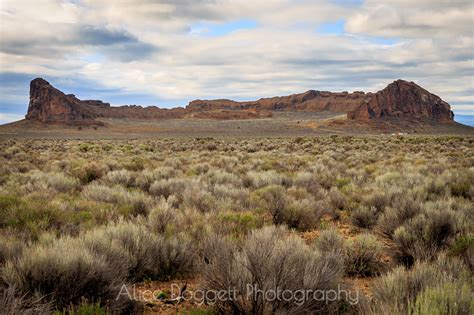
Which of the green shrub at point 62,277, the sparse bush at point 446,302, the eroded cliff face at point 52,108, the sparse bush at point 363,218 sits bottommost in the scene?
the sparse bush at point 363,218

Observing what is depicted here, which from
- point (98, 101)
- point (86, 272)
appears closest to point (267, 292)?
point (86, 272)

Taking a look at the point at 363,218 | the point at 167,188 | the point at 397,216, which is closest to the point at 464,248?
the point at 397,216

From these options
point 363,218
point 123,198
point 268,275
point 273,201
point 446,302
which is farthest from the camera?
point 123,198

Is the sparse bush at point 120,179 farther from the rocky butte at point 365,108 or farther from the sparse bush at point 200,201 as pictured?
the rocky butte at point 365,108

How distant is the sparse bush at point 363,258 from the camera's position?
4.81 metres

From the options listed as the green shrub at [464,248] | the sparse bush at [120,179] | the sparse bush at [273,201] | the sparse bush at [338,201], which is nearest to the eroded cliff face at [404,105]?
the sparse bush at [120,179]

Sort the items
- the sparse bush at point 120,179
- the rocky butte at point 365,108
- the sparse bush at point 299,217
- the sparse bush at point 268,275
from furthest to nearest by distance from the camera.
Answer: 1. the rocky butte at point 365,108
2. the sparse bush at point 120,179
3. the sparse bush at point 299,217
4. the sparse bush at point 268,275

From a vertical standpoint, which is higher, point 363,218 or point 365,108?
point 365,108

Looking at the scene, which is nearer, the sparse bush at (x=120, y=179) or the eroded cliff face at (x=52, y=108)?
the sparse bush at (x=120, y=179)

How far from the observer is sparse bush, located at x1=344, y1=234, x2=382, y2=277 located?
4.81 meters

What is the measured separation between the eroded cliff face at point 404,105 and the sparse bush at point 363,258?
105m

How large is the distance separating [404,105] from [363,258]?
131 metres

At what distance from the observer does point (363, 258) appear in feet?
16.2

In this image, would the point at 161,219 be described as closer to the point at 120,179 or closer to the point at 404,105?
the point at 120,179
